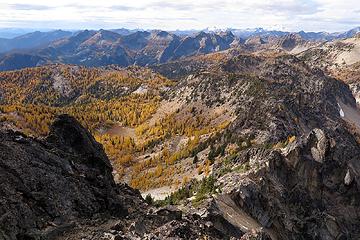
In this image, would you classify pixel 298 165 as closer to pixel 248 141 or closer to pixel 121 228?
pixel 248 141

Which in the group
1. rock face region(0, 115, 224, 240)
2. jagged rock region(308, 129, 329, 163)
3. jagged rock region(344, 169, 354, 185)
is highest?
rock face region(0, 115, 224, 240)

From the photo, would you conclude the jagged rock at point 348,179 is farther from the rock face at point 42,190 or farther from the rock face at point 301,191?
the rock face at point 42,190

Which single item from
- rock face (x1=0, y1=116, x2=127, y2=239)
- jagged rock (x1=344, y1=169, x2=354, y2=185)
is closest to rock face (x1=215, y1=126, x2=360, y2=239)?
jagged rock (x1=344, y1=169, x2=354, y2=185)

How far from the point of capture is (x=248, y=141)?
12088cm

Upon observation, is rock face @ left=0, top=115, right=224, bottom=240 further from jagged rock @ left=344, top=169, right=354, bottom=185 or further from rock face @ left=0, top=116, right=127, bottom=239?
jagged rock @ left=344, top=169, right=354, bottom=185

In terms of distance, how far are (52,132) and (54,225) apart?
1183 inches

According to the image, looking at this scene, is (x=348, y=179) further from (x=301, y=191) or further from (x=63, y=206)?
(x=63, y=206)

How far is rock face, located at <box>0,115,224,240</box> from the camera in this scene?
34969 mm

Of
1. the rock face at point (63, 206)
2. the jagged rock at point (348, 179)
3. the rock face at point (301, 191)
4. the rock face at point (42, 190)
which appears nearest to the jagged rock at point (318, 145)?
the rock face at point (301, 191)

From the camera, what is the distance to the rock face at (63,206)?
35.0 m

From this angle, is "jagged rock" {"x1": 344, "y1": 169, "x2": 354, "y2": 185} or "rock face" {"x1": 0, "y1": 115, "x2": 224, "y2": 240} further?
"jagged rock" {"x1": 344, "y1": 169, "x2": 354, "y2": 185}

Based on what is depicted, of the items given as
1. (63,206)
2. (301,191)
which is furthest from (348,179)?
(63,206)

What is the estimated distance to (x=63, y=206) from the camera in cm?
4022

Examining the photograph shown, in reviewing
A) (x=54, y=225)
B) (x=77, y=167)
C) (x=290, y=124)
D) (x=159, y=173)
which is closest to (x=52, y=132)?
(x=77, y=167)
